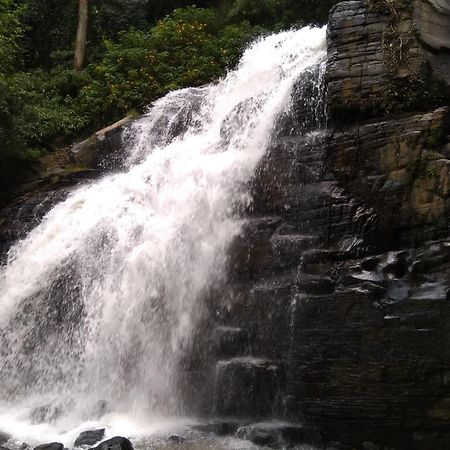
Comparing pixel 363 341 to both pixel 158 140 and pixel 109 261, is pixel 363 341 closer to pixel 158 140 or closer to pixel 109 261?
pixel 109 261

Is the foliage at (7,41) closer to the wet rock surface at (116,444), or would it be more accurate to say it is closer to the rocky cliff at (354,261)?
the rocky cliff at (354,261)

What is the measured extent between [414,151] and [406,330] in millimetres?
2634

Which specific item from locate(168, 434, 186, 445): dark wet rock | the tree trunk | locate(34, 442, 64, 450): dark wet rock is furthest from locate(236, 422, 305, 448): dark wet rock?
the tree trunk

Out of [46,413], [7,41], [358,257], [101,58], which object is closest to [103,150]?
[7,41]

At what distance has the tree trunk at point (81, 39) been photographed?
20.5 metres

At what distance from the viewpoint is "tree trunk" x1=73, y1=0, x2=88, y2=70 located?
67.3 ft

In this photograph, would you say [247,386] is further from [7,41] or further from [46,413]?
[7,41]

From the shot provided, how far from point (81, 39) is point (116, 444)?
16.9 m

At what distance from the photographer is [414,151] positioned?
809 centimetres

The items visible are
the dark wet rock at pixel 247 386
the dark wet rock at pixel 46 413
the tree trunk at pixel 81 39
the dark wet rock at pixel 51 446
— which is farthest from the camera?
the tree trunk at pixel 81 39

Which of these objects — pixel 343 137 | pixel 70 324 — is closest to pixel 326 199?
pixel 343 137

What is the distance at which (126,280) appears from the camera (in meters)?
9.90

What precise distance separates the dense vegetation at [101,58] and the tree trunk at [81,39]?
0.40m

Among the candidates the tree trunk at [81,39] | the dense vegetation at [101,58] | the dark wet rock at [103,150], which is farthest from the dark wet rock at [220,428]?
the tree trunk at [81,39]
